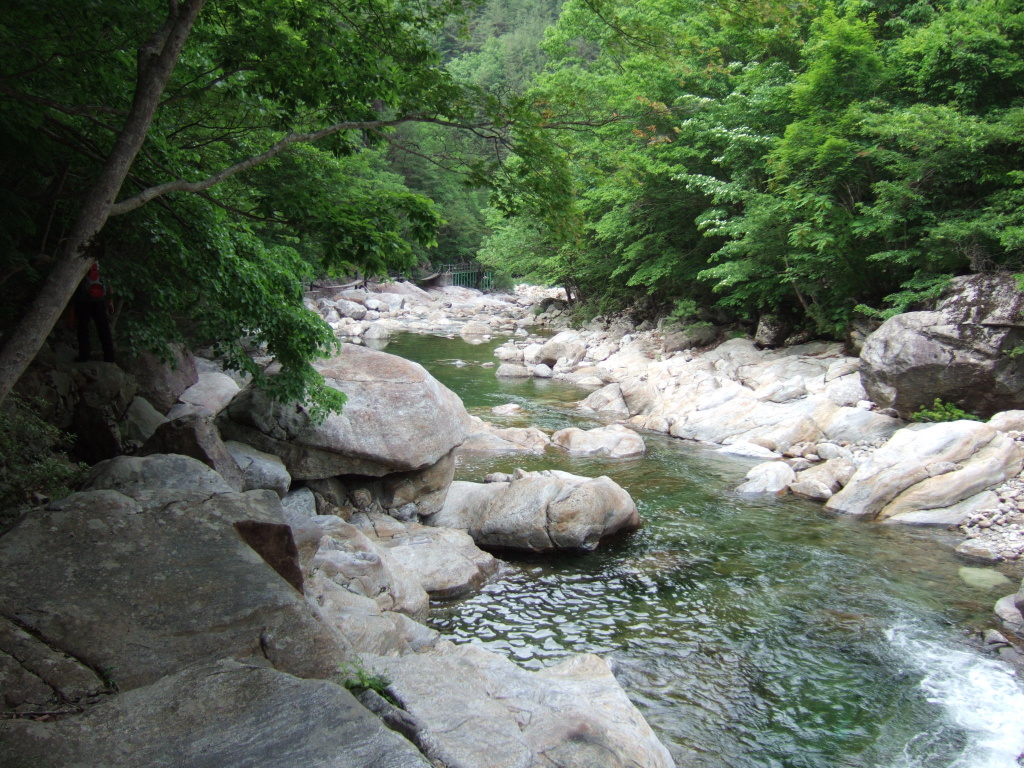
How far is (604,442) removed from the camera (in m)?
14.3

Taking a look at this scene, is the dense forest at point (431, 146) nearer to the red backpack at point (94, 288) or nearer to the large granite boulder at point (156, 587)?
the red backpack at point (94, 288)

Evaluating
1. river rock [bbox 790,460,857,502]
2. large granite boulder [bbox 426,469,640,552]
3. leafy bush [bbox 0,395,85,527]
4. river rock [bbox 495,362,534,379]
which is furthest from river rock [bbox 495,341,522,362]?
leafy bush [bbox 0,395,85,527]

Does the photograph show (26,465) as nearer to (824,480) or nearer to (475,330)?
(824,480)

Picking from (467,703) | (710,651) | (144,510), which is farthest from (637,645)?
(144,510)

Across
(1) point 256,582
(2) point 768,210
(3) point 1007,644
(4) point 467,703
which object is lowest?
(3) point 1007,644

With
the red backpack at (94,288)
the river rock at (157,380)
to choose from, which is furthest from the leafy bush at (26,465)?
the river rock at (157,380)

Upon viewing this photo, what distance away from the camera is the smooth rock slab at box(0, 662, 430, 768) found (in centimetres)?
272

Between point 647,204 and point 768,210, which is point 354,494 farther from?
point 647,204

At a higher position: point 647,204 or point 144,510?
point 647,204

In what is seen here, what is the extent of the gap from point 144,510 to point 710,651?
5419 millimetres

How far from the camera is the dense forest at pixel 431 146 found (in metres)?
5.45

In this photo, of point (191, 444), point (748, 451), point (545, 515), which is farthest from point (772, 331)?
point (191, 444)

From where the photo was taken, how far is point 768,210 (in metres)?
17.4

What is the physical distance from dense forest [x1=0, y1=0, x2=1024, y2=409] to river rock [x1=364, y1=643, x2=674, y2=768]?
3215 millimetres
